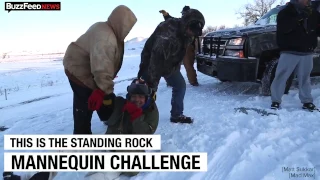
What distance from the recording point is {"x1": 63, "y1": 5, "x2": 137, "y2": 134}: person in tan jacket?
270cm

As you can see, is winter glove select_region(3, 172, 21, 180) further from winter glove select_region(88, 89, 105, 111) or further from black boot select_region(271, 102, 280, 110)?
black boot select_region(271, 102, 280, 110)

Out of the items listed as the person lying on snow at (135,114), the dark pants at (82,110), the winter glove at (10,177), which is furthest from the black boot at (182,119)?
the winter glove at (10,177)

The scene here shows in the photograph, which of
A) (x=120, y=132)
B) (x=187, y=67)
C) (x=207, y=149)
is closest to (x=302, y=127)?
(x=207, y=149)

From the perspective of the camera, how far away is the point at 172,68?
373cm

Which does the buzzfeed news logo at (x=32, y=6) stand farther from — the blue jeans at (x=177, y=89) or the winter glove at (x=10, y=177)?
the winter glove at (x=10, y=177)

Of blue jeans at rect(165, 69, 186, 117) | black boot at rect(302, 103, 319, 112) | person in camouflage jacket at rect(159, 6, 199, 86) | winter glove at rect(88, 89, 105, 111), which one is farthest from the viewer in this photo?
person in camouflage jacket at rect(159, 6, 199, 86)

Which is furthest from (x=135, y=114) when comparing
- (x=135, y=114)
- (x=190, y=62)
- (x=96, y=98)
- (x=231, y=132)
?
(x=190, y=62)

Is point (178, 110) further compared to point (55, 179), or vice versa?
point (178, 110)

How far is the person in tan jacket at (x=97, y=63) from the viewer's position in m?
2.70

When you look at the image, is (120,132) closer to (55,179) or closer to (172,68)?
(55,179)

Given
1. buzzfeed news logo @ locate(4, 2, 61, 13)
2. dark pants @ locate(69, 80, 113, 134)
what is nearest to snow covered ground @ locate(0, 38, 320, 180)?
dark pants @ locate(69, 80, 113, 134)

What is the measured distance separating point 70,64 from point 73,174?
1.06 m

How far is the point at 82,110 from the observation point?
3.10 metres

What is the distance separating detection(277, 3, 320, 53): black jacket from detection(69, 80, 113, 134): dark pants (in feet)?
9.06
